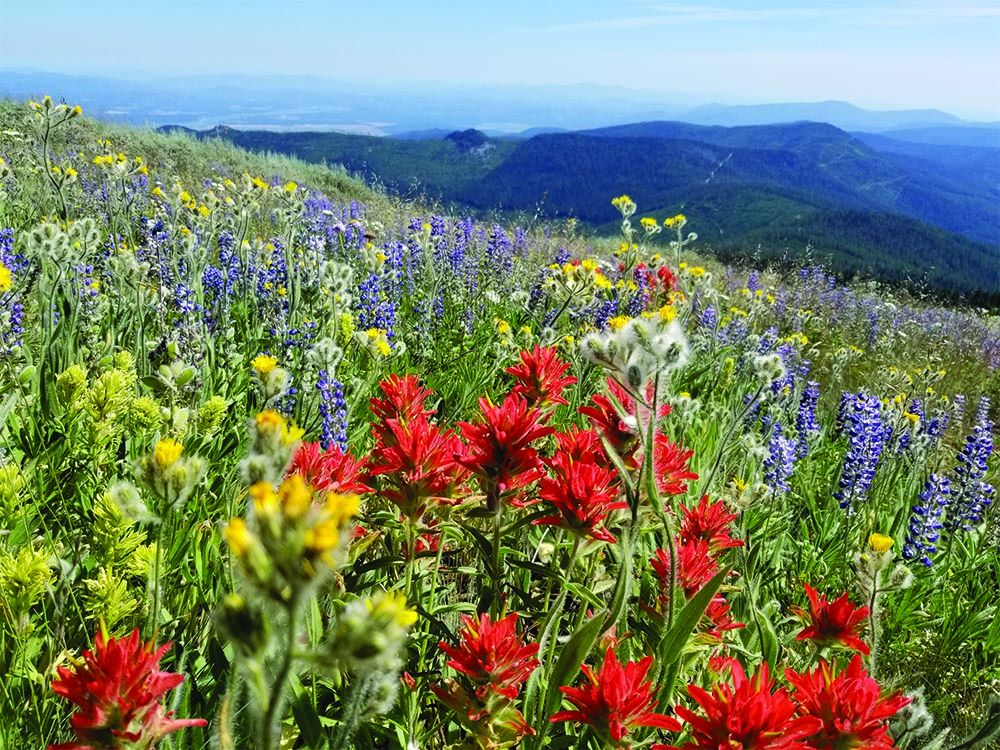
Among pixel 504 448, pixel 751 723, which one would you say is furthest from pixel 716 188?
pixel 751 723

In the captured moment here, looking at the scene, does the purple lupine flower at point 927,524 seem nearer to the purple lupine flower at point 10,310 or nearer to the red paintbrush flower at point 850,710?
the red paintbrush flower at point 850,710

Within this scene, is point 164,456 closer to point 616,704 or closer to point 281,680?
point 281,680

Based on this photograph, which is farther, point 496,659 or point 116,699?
point 496,659

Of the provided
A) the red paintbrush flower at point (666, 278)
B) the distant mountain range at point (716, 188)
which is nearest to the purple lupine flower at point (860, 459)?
the red paintbrush flower at point (666, 278)

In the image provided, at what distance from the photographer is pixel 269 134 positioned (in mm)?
92250

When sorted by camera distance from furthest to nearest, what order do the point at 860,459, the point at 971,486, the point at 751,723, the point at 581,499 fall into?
the point at 860,459, the point at 971,486, the point at 581,499, the point at 751,723

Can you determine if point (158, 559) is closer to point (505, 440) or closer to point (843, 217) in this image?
point (505, 440)

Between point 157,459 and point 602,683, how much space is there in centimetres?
90

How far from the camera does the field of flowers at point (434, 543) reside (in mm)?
1056

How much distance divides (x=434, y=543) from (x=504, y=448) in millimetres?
1017

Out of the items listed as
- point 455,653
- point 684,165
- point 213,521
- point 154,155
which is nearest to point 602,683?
point 455,653

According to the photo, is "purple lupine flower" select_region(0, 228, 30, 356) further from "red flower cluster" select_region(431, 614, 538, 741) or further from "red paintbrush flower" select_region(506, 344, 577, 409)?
"red flower cluster" select_region(431, 614, 538, 741)

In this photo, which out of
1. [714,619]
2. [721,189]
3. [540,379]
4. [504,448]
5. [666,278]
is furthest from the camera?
[721,189]

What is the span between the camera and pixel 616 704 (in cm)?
125
